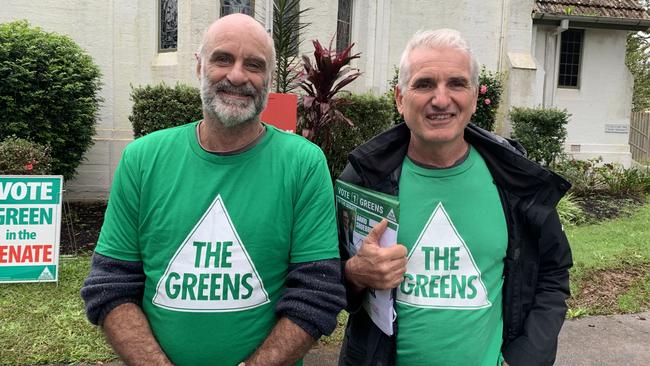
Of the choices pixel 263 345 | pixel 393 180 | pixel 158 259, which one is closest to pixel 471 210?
pixel 393 180

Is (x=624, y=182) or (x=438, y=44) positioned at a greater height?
(x=438, y=44)

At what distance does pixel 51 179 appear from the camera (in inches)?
201

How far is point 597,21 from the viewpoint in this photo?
13359mm

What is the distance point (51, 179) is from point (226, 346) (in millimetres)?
4024

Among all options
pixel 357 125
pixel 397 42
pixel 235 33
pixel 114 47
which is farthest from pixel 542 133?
pixel 235 33

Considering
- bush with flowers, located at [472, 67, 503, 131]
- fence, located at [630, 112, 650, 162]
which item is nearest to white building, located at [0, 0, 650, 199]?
bush with flowers, located at [472, 67, 503, 131]

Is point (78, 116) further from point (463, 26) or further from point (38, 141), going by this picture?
point (463, 26)

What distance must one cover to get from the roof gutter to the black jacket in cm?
1274

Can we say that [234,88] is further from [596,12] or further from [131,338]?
[596,12]

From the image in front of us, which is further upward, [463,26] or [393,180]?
[463,26]

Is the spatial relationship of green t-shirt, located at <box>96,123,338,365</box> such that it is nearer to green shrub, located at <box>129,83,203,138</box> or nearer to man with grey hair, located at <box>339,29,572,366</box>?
man with grey hair, located at <box>339,29,572,366</box>

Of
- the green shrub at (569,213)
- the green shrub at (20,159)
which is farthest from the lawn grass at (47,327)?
the green shrub at (569,213)

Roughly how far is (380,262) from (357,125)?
7115 millimetres

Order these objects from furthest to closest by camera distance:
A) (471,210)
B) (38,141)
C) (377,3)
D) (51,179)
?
(377,3), (38,141), (51,179), (471,210)
